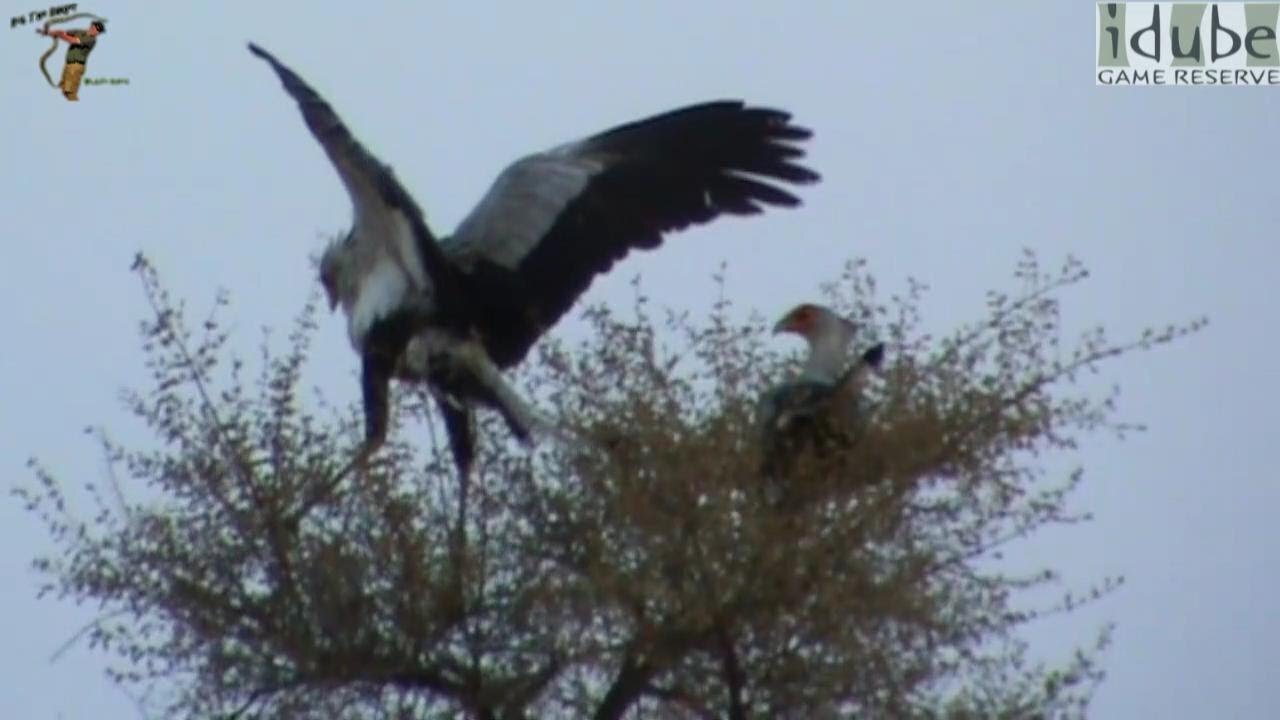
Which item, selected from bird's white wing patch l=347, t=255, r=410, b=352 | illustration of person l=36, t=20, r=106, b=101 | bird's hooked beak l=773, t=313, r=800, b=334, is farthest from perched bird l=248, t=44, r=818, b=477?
illustration of person l=36, t=20, r=106, b=101

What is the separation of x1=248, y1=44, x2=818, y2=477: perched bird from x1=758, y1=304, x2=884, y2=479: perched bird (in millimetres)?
544

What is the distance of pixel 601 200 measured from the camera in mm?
6656

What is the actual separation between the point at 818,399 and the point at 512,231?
1534 mm

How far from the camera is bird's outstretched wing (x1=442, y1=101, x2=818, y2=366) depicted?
6.31 meters

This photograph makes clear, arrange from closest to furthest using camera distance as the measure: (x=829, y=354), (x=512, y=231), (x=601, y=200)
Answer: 1. (x=829, y=354)
2. (x=512, y=231)
3. (x=601, y=200)

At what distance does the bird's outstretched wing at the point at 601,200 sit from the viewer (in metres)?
6.31

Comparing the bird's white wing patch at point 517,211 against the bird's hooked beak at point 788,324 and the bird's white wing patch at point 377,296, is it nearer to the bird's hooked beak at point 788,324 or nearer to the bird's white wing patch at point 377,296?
the bird's white wing patch at point 377,296

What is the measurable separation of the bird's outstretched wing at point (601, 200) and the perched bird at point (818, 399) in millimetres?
960

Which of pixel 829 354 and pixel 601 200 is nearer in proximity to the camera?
pixel 829 354

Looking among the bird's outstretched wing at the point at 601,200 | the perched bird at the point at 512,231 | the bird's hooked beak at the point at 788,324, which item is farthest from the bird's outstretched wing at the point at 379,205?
the bird's hooked beak at the point at 788,324

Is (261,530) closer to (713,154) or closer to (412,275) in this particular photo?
(412,275)

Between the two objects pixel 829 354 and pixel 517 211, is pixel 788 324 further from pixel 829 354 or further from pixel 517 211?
pixel 517 211

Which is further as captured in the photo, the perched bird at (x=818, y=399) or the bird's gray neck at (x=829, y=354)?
the bird's gray neck at (x=829, y=354)

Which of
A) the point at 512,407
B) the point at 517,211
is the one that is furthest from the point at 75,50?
the point at 512,407
